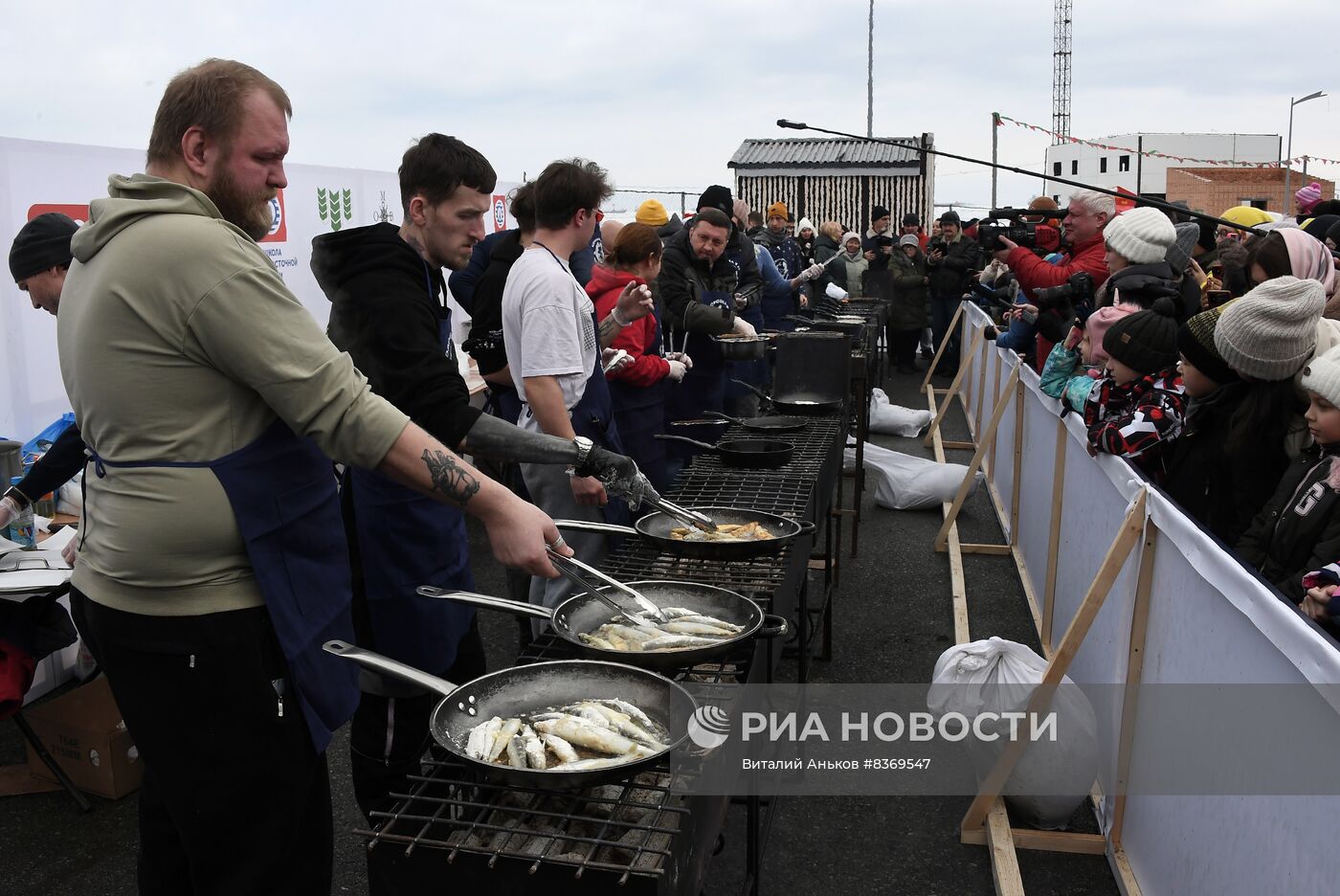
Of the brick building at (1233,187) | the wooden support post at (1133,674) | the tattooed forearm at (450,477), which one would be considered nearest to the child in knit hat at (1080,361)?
the wooden support post at (1133,674)

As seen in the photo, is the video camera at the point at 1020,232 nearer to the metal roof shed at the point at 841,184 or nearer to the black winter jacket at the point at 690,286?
the black winter jacket at the point at 690,286

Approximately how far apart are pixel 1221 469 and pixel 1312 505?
0.66 metres

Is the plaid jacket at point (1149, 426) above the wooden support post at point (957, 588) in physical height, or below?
above

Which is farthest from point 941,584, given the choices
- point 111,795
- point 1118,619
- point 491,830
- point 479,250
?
point 491,830

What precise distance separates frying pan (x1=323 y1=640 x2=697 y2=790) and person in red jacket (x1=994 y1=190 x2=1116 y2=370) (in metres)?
4.27

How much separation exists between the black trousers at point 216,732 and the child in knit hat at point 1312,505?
7.47 ft

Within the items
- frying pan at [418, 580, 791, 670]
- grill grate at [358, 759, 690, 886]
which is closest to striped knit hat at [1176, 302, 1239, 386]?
frying pan at [418, 580, 791, 670]

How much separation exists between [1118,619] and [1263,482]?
1.94 ft

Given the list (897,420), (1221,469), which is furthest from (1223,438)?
(897,420)

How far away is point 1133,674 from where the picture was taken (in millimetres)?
3008

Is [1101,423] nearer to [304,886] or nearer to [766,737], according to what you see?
[766,737]

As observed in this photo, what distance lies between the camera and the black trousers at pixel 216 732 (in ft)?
5.74

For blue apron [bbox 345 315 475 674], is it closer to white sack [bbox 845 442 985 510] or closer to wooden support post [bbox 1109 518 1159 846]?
wooden support post [bbox 1109 518 1159 846]

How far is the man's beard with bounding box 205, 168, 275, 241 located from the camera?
1762 millimetres
